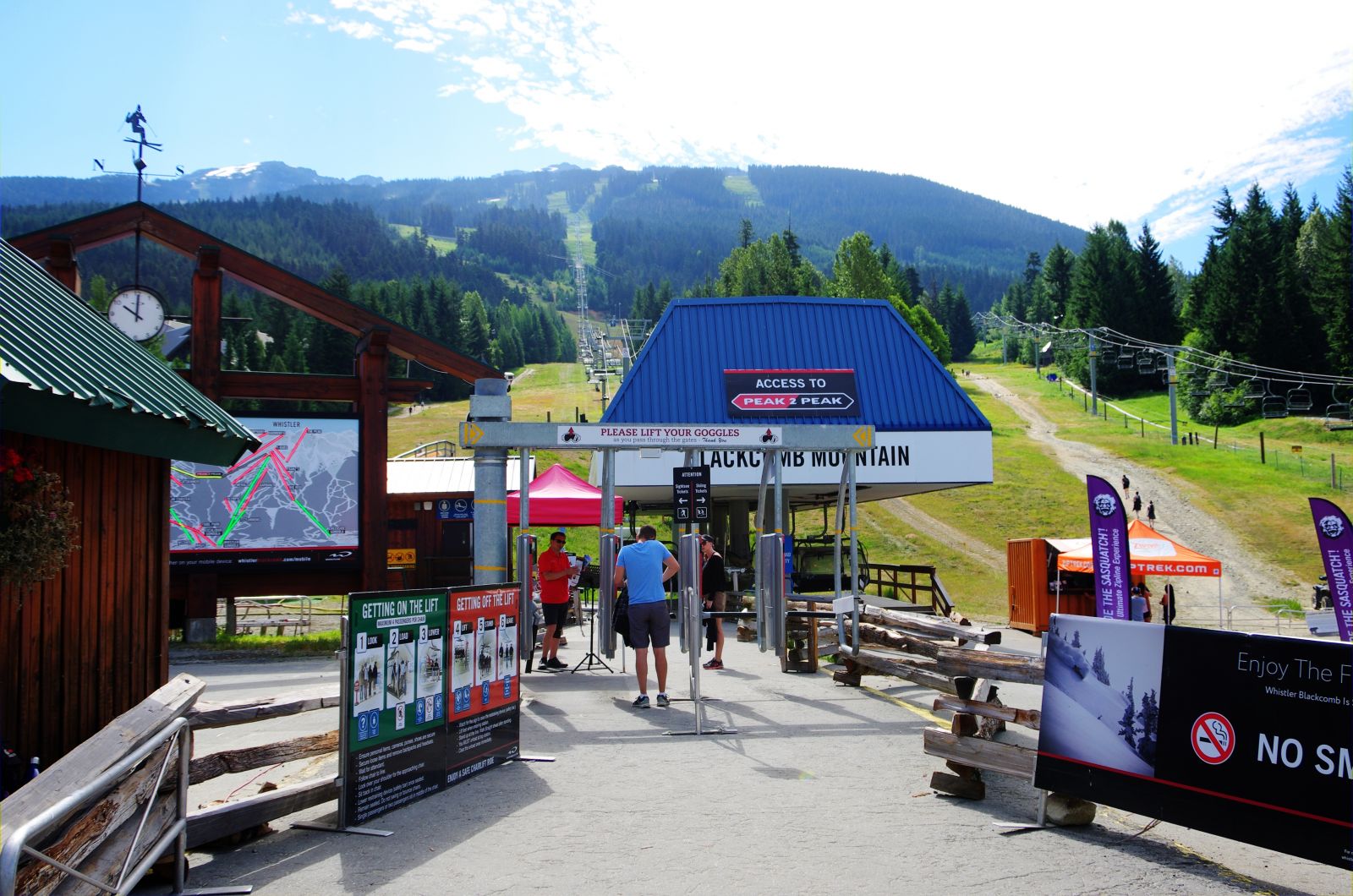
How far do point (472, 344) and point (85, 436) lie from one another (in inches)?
4783

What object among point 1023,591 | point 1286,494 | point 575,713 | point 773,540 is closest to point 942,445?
point 1023,591

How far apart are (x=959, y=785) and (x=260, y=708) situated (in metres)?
5.05

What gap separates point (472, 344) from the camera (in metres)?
125

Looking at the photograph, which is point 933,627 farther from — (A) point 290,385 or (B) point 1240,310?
(B) point 1240,310

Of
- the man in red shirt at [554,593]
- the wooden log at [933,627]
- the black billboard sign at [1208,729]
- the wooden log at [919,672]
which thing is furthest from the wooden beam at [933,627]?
the black billboard sign at [1208,729]

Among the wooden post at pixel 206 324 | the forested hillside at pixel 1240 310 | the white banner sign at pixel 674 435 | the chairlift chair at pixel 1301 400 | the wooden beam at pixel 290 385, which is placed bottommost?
the white banner sign at pixel 674 435

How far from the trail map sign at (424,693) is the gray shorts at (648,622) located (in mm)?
2113

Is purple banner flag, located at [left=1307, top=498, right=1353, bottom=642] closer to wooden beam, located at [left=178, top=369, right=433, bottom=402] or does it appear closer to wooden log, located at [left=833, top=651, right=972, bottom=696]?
wooden log, located at [left=833, top=651, right=972, bottom=696]

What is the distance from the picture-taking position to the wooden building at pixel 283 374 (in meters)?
18.5

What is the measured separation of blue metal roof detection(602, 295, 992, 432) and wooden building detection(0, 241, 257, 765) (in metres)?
17.9

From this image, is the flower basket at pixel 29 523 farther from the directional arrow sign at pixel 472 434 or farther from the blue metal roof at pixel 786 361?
the blue metal roof at pixel 786 361

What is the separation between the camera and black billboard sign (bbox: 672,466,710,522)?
13.1m

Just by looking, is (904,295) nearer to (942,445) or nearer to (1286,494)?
(1286,494)

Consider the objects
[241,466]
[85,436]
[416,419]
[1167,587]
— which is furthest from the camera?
[416,419]
